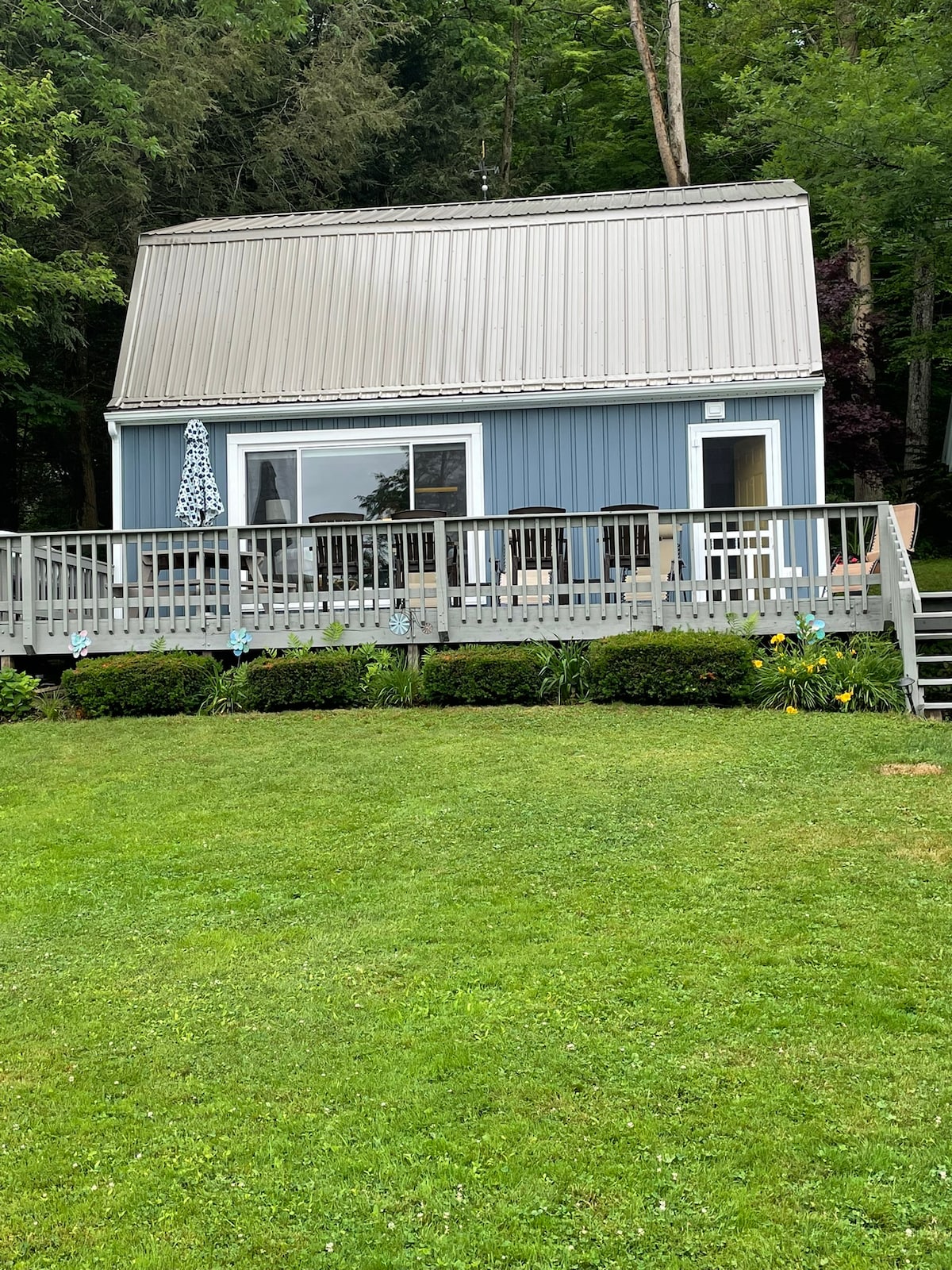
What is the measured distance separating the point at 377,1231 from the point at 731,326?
441 inches

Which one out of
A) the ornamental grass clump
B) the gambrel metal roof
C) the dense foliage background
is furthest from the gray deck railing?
the dense foliage background

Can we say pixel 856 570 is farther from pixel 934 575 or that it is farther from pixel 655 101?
pixel 655 101

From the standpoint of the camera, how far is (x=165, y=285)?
45.7 feet

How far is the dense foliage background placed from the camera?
13.6m

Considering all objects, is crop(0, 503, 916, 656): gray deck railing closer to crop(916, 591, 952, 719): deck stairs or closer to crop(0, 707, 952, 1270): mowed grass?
crop(916, 591, 952, 719): deck stairs

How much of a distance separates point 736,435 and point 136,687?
6.77 m

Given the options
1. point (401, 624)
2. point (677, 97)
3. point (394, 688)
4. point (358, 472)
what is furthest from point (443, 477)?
point (677, 97)

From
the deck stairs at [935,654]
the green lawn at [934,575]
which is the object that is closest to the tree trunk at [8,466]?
the green lawn at [934,575]

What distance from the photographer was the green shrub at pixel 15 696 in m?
9.82

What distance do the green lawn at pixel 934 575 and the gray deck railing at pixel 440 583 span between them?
4794mm

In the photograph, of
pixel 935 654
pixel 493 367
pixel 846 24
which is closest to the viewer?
pixel 935 654

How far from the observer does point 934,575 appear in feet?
51.8

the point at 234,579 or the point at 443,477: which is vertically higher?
the point at 443,477

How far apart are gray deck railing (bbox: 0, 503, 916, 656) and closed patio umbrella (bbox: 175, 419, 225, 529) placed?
1667mm
